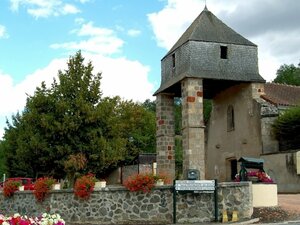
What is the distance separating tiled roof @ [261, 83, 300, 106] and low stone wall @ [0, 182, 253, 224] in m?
14.0

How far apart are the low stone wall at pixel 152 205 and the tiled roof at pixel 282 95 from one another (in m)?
14.0

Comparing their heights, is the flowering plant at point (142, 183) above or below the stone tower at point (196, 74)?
below

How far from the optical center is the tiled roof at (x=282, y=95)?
29872 mm

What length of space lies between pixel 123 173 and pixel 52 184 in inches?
696

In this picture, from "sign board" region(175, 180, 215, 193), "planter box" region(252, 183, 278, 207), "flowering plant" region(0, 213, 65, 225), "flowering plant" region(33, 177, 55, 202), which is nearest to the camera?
"flowering plant" region(0, 213, 65, 225)

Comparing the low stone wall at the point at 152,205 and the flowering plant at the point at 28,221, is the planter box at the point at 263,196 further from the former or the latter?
the flowering plant at the point at 28,221

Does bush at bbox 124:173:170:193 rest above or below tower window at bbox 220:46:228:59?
below

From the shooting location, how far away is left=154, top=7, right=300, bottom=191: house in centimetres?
2661

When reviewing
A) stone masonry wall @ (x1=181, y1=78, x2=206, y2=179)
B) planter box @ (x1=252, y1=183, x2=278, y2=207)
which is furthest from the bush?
stone masonry wall @ (x1=181, y1=78, x2=206, y2=179)

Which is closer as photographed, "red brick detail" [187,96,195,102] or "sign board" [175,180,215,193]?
"sign board" [175,180,215,193]

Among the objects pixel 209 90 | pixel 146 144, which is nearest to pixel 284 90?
pixel 209 90

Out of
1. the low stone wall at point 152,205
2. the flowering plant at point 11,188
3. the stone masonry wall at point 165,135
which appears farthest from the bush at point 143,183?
the stone masonry wall at point 165,135

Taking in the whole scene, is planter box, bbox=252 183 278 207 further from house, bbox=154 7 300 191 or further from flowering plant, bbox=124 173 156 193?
house, bbox=154 7 300 191

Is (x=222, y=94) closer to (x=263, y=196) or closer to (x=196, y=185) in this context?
(x=263, y=196)
